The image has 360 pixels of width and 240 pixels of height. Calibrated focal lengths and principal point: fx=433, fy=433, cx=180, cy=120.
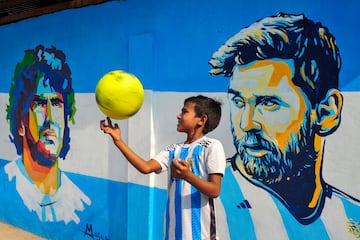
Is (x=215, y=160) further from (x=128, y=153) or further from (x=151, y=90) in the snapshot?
(x=151, y=90)

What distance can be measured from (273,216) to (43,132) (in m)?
2.92

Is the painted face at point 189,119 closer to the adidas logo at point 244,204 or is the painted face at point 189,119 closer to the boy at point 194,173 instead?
the boy at point 194,173

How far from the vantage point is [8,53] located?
5375mm

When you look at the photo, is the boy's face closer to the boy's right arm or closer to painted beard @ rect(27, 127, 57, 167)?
the boy's right arm

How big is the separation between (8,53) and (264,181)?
12.5ft

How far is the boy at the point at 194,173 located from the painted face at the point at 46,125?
2509mm

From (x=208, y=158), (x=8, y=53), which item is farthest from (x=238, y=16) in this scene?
(x=8, y=53)

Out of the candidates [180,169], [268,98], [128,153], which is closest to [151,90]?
[268,98]

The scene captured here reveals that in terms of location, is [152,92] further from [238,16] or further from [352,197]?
[352,197]

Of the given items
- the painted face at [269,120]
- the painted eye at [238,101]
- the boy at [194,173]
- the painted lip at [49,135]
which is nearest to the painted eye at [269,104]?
the painted face at [269,120]

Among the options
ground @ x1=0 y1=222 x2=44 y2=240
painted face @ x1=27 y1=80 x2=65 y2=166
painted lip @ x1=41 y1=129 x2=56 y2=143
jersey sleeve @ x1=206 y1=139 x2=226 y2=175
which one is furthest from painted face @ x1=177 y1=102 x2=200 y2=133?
ground @ x1=0 y1=222 x2=44 y2=240

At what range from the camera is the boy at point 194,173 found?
2.09 m

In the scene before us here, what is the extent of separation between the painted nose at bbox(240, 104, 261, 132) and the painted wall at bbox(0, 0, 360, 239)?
0.15 m

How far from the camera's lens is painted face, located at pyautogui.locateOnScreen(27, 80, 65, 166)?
184 inches
